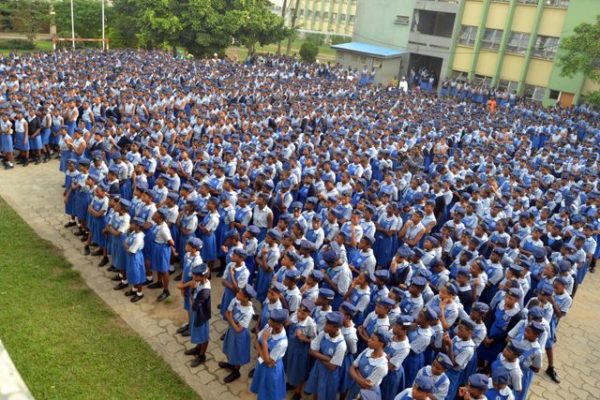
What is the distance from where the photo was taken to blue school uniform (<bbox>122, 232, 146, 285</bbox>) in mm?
7379

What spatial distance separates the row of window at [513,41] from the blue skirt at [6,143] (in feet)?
87.6

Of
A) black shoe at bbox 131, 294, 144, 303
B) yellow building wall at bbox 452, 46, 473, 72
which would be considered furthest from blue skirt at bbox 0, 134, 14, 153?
yellow building wall at bbox 452, 46, 473, 72

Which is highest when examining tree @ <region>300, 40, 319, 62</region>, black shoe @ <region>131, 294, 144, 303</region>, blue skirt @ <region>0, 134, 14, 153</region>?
tree @ <region>300, 40, 319, 62</region>

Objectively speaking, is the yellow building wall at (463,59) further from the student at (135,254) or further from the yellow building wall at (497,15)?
the student at (135,254)

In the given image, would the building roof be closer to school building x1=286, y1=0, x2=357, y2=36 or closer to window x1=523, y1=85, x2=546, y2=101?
window x1=523, y1=85, x2=546, y2=101

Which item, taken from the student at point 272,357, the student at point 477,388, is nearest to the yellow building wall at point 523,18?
the student at point 477,388

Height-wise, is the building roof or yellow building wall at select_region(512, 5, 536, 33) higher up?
yellow building wall at select_region(512, 5, 536, 33)

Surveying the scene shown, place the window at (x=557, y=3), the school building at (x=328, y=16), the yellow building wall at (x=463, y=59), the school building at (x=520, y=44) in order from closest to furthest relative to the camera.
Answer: the school building at (x=520, y=44) < the window at (x=557, y=3) < the yellow building wall at (x=463, y=59) < the school building at (x=328, y=16)

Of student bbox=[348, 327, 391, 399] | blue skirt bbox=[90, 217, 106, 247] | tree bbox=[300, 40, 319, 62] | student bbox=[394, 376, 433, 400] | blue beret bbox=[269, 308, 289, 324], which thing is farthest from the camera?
tree bbox=[300, 40, 319, 62]

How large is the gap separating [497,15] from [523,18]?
160 cm

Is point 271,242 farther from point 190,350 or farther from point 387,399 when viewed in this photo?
point 387,399

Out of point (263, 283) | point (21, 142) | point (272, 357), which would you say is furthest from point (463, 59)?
point (272, 357)

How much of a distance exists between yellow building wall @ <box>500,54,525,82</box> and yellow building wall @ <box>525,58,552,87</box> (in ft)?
1.90

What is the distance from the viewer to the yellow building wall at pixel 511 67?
2894 cm
